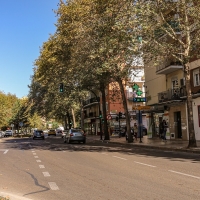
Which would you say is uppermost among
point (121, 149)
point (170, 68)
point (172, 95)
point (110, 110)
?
point (170, 68)

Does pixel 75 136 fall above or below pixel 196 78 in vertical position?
below

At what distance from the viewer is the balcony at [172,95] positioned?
96.0ft

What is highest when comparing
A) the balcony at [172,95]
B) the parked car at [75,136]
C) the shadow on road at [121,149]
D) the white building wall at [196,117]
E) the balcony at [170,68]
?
the balcony at [170,68]

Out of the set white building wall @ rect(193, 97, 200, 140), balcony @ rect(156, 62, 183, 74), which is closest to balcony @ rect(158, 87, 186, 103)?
white building wall @ rect(193, 97, 200, 140)

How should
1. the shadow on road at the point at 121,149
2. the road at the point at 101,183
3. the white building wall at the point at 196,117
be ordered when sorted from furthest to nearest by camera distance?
the white building wall at the point at 196,117
the shadow on road at the point at 121,149
the road at the point at 101,183

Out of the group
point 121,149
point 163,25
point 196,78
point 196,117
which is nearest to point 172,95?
point 196,78

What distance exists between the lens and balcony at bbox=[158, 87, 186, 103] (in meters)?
29.3

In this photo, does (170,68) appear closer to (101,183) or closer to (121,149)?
(121,149)

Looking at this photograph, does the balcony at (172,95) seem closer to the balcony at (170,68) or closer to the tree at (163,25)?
the balcony at (170,68)

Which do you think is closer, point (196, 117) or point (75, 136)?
point (196, 117)

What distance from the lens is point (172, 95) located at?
3058cm

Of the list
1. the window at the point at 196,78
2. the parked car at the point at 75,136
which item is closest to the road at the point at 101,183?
the window at the point at 196,78

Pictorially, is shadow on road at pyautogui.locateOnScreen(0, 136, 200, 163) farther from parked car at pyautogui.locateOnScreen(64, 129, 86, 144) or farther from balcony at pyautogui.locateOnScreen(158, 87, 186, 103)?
balcony at pyautogui.locateOnScreen(158, 87, 186, 103)

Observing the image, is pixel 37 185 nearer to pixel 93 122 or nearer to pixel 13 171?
pixel 13 171
